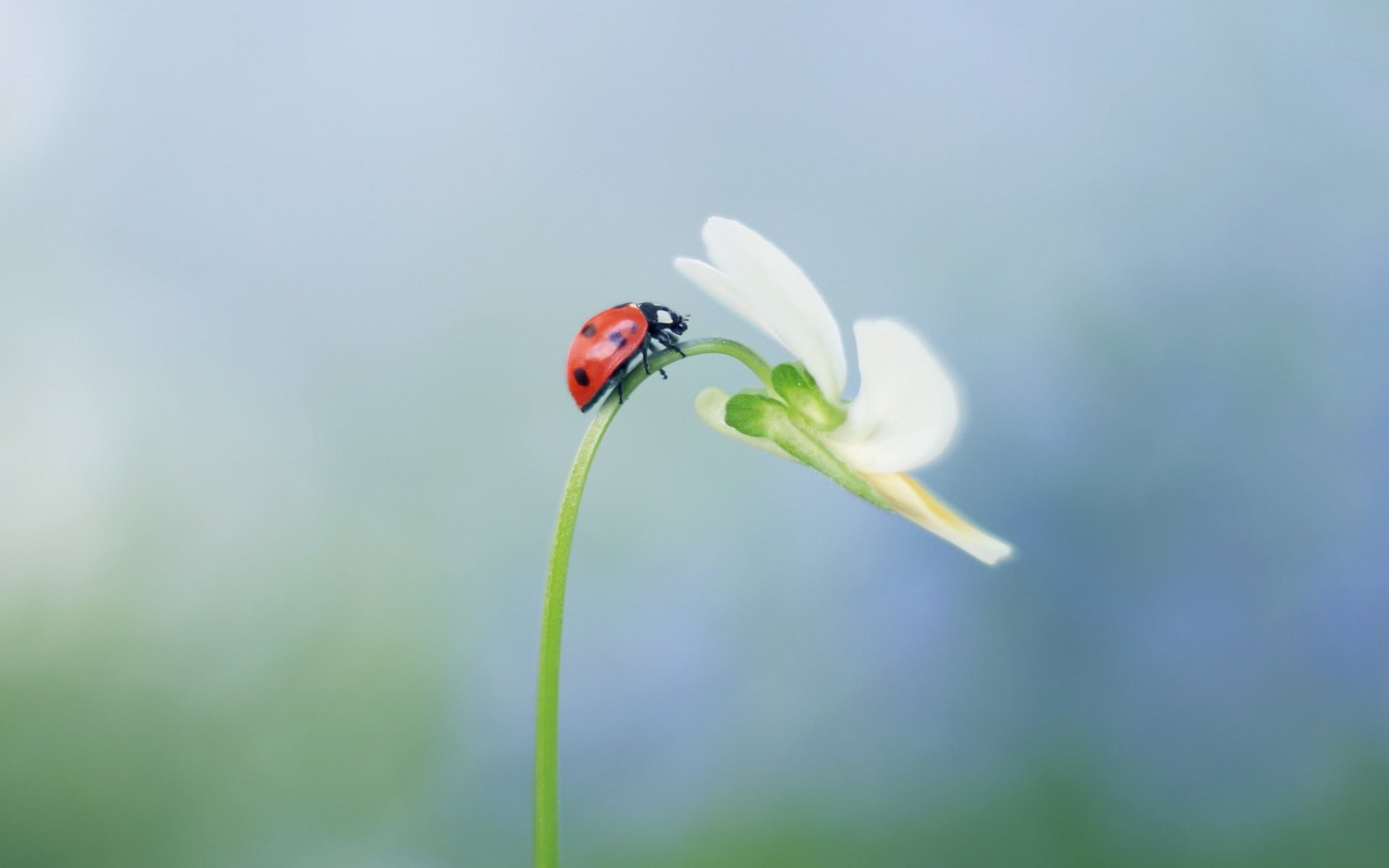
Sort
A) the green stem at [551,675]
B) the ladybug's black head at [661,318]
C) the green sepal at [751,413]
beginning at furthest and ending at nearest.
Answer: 1. the ladybug's black head at [661,318]
2. the green sepal at [751,413]
3. the green stem at [551,675]

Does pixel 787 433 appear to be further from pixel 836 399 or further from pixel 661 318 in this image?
pixel 661 318

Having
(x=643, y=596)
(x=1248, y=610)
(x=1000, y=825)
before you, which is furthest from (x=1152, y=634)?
(x=643, y=596)

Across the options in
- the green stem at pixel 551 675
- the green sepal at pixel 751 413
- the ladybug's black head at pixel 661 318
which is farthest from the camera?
the ladybug's black head at pixel 661 318

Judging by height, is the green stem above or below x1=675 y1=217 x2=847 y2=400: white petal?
below

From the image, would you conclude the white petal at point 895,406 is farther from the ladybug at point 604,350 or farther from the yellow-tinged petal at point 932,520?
the ladybug at point 604,350

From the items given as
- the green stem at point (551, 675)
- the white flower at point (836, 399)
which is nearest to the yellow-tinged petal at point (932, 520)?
the white flower at point (836, 399)

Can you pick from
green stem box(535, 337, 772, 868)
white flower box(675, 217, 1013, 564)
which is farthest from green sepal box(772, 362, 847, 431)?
green stem box(535, 337, 772, 868)

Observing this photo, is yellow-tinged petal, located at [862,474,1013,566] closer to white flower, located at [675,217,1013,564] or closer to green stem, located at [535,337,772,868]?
white flower, located at [675,217,1013,564]
